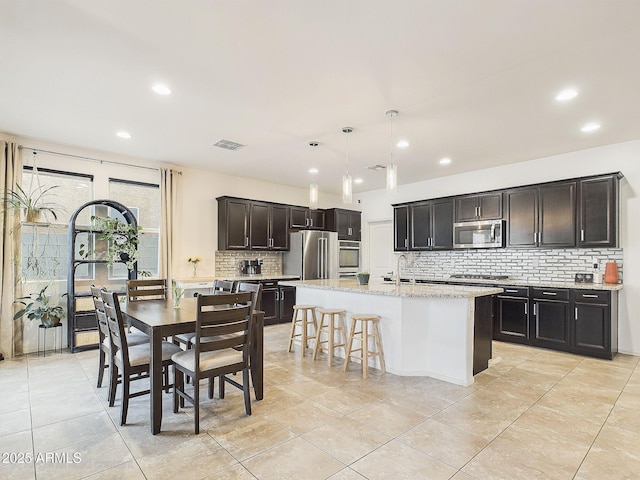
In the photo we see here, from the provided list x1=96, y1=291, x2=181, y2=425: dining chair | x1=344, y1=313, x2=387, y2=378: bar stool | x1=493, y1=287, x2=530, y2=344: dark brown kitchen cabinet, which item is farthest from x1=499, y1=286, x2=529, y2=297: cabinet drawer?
x1=96, y1=291, x2=181, y2=425: dining chair

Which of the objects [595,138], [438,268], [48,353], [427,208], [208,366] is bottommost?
[48,353]

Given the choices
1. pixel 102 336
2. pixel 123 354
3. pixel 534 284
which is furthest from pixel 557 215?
pixel 102 336

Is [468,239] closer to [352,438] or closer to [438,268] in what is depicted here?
[438,268]

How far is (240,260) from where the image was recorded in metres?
7.13

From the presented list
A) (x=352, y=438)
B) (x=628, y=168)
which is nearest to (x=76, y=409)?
(x=352, y=438)

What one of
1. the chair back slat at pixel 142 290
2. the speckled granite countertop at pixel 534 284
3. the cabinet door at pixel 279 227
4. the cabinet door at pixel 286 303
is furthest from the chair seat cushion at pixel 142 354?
the speckled granite countertop at pixel 534 284

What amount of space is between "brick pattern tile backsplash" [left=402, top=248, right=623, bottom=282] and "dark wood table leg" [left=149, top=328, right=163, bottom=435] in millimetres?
5470

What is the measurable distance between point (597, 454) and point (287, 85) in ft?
12.0

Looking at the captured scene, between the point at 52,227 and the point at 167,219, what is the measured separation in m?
1.53

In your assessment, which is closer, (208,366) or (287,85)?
(208,366)

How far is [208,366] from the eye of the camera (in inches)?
109

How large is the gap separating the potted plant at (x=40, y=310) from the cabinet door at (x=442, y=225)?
19.7ft

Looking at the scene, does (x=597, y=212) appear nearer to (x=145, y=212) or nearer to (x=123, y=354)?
(x=123, y=354)

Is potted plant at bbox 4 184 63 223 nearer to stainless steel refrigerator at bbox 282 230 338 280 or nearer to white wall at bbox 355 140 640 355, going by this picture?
stainless steel refrigerator at bbox 282 230 338 280
